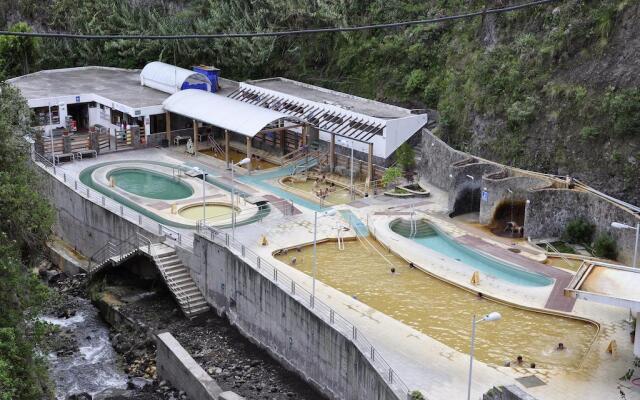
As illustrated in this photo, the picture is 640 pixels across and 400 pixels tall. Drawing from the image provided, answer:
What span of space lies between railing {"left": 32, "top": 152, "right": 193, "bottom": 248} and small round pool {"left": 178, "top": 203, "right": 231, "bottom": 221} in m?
1.89

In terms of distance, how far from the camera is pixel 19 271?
3158 centimetres

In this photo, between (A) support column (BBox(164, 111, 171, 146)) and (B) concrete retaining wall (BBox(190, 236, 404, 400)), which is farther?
(A) support column (BBox(164, 111, 171, 146))

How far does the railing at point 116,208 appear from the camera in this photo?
45484 mm

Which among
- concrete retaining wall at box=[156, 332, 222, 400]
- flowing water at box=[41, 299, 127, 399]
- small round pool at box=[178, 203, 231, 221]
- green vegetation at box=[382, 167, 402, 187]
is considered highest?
green vegetation at box=[382, 167, 402, 187]

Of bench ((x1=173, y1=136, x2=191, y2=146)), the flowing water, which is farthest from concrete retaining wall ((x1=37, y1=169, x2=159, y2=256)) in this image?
bench ((x1=173, y1=136, x2=191, y2=146))

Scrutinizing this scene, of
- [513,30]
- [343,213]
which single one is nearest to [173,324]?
[343,213]

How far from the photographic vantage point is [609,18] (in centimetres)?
4747

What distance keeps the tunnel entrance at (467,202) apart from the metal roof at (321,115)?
7240mm

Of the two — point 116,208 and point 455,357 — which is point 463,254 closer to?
point 455,357

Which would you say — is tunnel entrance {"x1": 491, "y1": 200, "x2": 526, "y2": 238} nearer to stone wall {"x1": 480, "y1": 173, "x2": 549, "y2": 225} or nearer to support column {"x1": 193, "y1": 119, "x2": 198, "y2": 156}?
stone wall {"x1": 480, "y1": 173, "x2": 549, "y2": 225}

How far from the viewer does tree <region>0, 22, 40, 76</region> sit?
71375 mm

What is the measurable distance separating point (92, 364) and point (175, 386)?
480 centimetres

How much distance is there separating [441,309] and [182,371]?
10928mm

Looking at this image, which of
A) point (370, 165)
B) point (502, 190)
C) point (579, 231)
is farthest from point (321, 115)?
point (579, 231)
